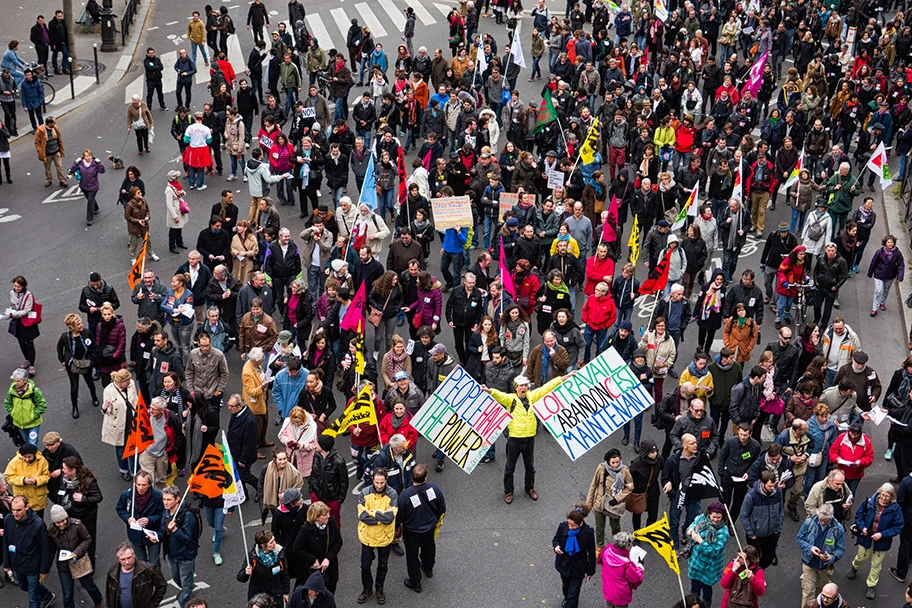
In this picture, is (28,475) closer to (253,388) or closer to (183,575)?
(183,575)

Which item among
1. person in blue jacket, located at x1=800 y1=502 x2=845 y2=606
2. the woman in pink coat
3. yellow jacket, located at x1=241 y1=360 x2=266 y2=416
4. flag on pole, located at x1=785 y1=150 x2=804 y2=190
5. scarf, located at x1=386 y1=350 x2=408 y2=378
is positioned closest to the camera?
the woman in pink coat

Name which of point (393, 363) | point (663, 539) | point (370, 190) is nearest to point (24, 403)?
point (393, 363)

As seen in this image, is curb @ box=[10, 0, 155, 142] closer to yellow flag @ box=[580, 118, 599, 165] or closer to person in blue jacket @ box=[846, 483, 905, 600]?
yellow flag @ box=[580, 118, 599, 165]

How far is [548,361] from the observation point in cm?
1608

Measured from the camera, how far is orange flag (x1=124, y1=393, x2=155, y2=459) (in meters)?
13.7

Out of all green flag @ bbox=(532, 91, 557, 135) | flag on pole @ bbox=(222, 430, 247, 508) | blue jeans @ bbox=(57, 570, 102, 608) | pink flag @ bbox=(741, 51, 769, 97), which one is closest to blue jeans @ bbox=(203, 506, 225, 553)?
flag on pole @ bbox=(222, 430, 247, 508)

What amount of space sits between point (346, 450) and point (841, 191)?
10.8m

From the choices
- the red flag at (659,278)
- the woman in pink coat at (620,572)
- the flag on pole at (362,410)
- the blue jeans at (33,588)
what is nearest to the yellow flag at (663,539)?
the woman in pink coat at (620,572)

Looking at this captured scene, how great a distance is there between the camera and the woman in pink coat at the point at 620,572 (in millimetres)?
11867

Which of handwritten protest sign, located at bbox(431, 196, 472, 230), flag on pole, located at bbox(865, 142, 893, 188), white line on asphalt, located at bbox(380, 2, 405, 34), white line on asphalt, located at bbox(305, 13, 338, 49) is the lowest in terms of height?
white line on asphalt, located at bbox(380, 2, 405, 34)

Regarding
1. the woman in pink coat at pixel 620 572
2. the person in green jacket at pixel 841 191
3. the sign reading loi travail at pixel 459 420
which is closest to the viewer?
the woman in pink coat at pixel 620 572

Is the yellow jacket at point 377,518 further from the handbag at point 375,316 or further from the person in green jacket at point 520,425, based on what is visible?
the handbag at point 375,316

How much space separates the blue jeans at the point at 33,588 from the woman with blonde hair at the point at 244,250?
681 cm

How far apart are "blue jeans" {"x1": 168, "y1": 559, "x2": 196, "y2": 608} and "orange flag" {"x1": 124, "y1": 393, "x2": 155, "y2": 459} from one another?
1.69 meters
